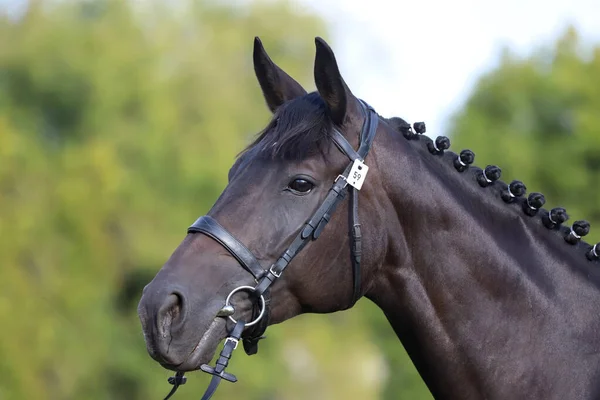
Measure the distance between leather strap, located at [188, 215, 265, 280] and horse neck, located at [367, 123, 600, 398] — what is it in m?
→ 0.68

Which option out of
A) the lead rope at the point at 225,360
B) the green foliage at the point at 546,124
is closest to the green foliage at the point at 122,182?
the green foliage at the point at 546,124

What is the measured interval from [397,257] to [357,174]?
47cm

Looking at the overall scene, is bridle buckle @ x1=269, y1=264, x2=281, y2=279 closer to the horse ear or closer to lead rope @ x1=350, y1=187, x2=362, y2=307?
lead rope @ x1=350, y1=187, x2=362, y2=307

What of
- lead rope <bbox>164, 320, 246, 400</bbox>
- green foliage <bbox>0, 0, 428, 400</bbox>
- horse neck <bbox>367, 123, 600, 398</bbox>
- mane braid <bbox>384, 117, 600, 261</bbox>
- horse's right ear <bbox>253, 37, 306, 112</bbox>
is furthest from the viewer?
green foliage <bbox>0, 0, 428, 400</bbox>

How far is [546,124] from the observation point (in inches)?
1102

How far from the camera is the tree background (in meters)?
23.8

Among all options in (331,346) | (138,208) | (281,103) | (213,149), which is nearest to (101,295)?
(138,208)

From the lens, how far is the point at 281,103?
16.9 ft

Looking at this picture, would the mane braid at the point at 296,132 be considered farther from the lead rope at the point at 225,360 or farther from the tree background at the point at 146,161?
the tree background at the point at 146,161

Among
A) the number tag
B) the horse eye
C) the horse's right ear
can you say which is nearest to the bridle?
the number tag

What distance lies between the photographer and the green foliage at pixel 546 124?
24219 millimetres

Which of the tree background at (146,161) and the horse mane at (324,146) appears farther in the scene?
the tree background at (146,161)

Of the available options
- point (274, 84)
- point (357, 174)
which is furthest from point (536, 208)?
point (274, 84)

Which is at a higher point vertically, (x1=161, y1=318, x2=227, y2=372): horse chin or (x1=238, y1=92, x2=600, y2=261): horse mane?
(x1=238, y1=92, x2=600, y2=261): horse mane
